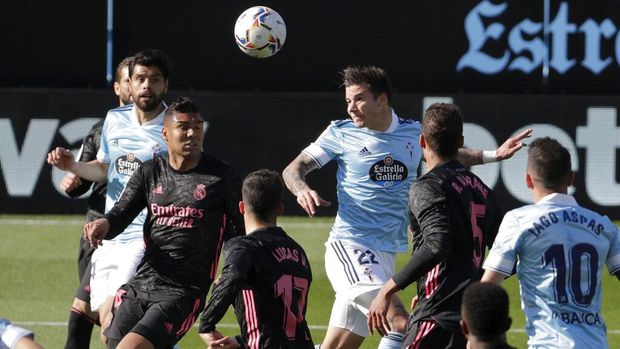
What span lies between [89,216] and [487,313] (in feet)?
17.9

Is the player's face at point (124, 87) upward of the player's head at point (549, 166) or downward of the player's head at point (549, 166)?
upward

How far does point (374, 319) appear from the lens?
7.06m

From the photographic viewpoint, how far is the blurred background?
645 inches

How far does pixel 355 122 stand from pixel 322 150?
304 mm

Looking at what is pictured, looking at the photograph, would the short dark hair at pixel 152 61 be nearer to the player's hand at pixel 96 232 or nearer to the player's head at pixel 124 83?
the player's head at pixel 124 83

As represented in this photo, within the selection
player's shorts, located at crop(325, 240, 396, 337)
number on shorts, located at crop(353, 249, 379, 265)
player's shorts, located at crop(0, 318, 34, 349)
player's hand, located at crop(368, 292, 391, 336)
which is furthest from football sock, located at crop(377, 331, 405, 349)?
player's shorts, located at crop(0, 318, 34, 349)

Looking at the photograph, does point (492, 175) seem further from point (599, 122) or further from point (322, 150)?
point (322, 150)

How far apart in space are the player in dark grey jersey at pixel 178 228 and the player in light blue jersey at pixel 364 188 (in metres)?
0.86

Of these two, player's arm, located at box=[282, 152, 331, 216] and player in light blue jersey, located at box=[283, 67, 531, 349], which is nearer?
player's arm, located at box=[282, 152, 331, 216]

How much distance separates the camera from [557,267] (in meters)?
6.37

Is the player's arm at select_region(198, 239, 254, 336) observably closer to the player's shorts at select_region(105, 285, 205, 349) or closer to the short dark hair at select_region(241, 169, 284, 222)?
the short dark hair at select_region(241, 169, 284, 222)

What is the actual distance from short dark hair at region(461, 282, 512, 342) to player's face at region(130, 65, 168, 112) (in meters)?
4.22

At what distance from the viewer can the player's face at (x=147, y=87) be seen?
921 centimetres

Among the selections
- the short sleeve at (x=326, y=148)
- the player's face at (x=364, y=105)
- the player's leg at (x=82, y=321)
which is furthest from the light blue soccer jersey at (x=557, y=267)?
the player's leg at (x=82, y=321)
